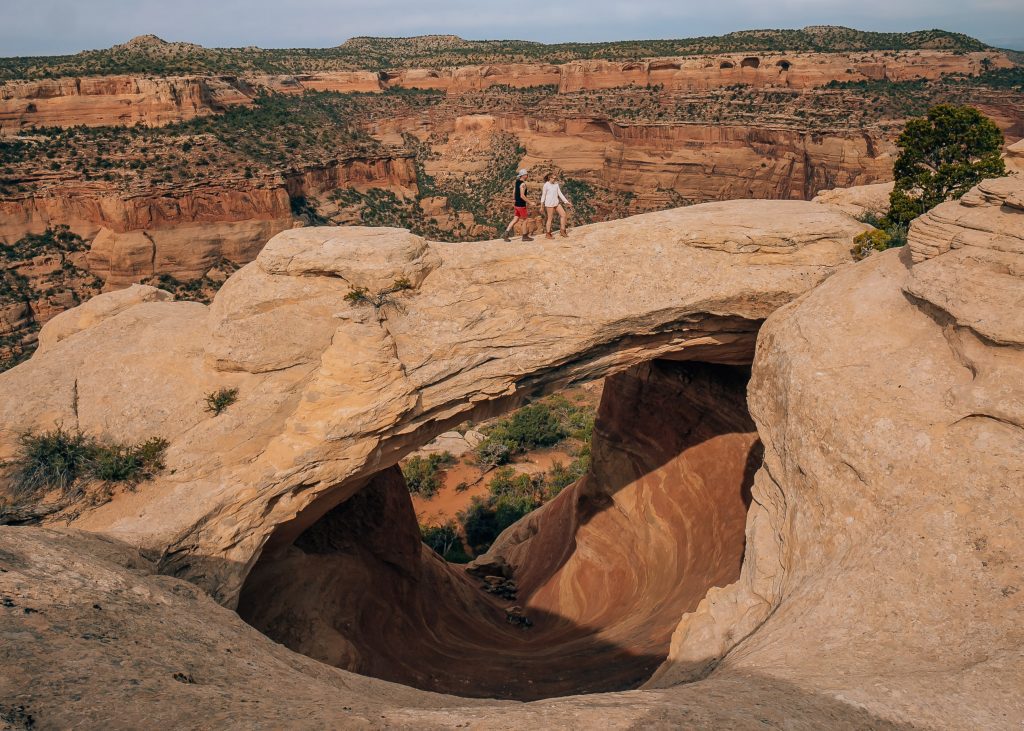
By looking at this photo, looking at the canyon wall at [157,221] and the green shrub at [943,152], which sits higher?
the green shrub at [943,152]

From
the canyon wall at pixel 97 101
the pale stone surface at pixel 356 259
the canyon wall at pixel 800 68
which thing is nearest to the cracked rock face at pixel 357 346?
the pale stone surface at pixel 356 259

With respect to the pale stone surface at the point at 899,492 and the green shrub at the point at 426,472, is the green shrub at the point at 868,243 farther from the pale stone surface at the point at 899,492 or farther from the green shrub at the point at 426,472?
the green shrub at the point at 426,472

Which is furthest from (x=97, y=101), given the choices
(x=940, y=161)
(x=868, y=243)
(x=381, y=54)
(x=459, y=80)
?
(x=381, y=54)

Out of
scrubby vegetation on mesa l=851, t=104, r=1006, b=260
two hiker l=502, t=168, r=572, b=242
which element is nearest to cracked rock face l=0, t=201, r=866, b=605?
two hiker l=502, t=168, r=572, b=242

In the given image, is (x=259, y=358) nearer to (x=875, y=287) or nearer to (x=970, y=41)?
(x=875, y=287)

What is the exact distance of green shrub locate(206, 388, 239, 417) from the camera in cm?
1254

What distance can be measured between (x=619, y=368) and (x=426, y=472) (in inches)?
759

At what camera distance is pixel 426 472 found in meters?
32.8

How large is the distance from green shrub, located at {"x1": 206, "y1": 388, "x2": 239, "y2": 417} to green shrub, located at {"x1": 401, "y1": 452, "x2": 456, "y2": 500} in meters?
18.9

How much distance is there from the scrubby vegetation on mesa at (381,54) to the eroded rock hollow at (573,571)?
215 ft

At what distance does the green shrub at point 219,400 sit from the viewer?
1254 cm

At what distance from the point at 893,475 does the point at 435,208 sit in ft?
230

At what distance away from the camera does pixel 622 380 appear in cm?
2222

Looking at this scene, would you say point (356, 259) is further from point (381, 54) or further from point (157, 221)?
point (381, 54)
